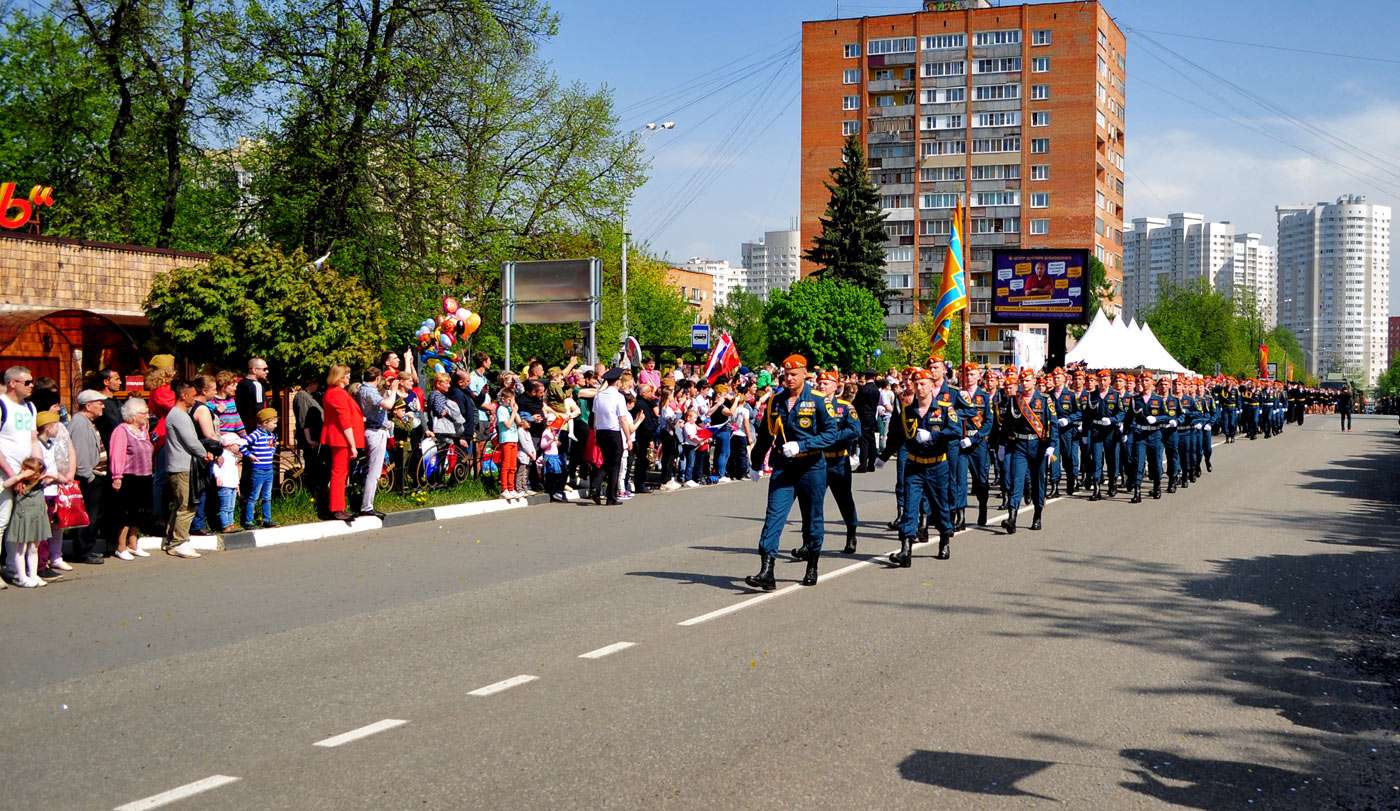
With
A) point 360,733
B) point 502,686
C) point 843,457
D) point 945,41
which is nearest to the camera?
point 360,733

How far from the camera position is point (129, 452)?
12961 millimetres

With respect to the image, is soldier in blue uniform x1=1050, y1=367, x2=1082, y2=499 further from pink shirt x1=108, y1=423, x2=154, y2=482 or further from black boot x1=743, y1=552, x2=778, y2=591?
pink shirt x1=108, y1=423, x2=154, y2=482

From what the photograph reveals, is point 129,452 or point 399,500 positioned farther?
point 399,500

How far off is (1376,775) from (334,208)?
2572cm

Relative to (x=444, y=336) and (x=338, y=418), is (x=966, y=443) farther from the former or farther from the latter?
(x=444, y=336)

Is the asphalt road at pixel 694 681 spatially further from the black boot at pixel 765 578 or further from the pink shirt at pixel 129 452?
the pink shirt at pixel 129 452

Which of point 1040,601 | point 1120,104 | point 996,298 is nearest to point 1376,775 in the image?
point 1040,601

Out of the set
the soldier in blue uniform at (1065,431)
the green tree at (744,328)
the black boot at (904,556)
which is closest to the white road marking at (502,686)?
the black boot at (904,556)

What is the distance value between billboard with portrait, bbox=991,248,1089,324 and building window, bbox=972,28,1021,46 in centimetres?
7108

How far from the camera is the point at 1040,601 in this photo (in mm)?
10531

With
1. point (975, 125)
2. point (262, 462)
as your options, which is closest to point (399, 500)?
point (262, 462)

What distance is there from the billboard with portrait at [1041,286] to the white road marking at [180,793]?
32464 millimetres

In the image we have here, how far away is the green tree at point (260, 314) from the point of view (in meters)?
18.3

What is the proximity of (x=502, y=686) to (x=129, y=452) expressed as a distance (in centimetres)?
731
